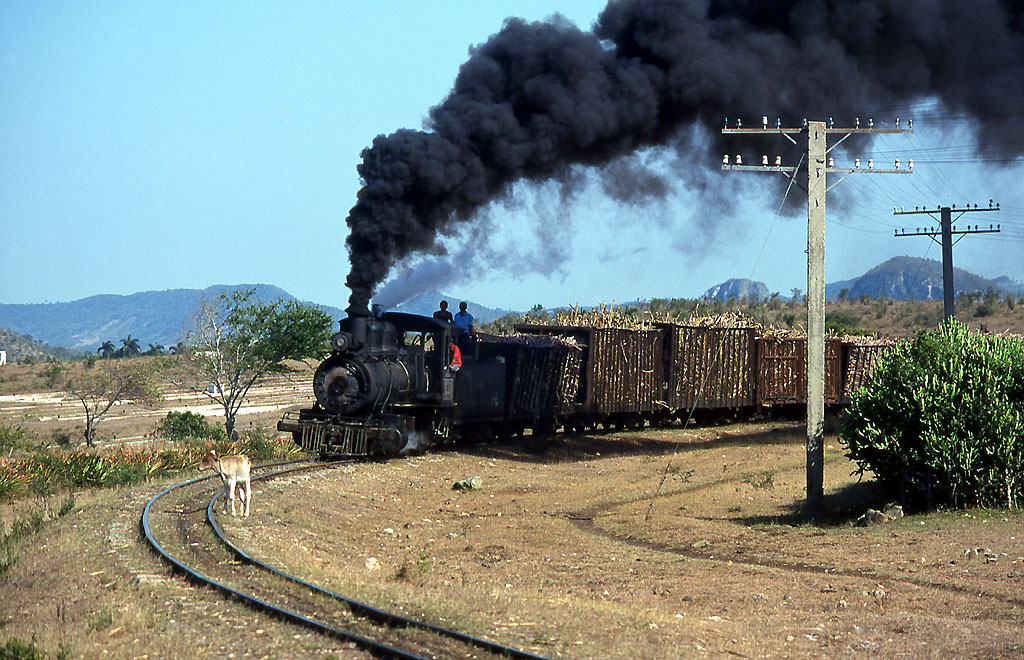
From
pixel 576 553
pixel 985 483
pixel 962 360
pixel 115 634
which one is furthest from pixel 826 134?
pixel 115 634

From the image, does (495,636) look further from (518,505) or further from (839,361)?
(839,361)

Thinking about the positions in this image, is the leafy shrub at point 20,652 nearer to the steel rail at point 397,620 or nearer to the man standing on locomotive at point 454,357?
the steel rail at point 397,620

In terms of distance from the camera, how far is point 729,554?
1373 centimetres

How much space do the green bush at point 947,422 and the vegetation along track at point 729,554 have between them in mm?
2895

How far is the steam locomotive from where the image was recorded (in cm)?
2020

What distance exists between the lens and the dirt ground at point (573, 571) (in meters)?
8.61

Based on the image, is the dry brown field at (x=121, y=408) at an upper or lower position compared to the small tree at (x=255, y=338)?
lower

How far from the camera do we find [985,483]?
15141mm

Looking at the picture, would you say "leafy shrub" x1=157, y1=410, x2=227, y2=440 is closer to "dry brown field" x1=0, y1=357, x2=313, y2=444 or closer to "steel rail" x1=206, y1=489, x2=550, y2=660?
"dry brown field" x1=0, y1=357, x2=313, y2=444

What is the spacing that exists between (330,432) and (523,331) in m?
11.8

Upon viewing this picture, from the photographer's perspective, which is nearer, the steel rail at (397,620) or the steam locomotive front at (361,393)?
the steel rail at (397,620)

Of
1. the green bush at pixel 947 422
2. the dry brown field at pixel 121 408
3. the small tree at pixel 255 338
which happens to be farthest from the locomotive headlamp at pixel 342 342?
the small tree at pixel 255 338

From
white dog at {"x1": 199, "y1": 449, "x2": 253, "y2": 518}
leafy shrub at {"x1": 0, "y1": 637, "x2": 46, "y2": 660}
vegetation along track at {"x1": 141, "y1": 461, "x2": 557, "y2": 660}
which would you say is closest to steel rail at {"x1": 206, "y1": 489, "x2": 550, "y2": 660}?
vegetation along track at {"x1": 141, "y1": 461, "x2": 557, "y2": 660}

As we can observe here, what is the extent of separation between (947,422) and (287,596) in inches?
418
